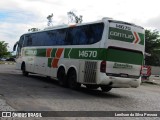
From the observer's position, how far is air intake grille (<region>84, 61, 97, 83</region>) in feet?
53.9

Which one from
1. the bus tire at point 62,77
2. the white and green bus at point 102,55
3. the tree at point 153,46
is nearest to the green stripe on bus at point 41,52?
the white and green bus at point 102,55

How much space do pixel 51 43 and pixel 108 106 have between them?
31.9 ft

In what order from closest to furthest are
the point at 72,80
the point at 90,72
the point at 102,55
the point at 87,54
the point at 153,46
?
the point at 102,55 → the point at 90,72 → the point at 87,54 → the point at 72,80 → the point at 153,46

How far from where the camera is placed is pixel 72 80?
60.6 feet

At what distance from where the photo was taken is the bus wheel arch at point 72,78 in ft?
59.2

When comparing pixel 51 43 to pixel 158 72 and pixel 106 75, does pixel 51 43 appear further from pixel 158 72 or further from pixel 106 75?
pixel 158 72

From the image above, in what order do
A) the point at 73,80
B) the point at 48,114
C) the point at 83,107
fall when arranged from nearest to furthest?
the point at 48,114, the point at 83,107, the point at 73,80

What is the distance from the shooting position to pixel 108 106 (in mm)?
12828

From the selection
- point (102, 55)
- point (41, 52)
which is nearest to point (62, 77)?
point (41, 52)

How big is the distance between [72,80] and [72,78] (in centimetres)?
10

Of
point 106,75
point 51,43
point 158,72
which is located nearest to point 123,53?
point 106,75

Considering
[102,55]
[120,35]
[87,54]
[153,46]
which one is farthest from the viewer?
[153,46]

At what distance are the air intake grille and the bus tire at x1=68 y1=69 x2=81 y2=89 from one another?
1.17 meters

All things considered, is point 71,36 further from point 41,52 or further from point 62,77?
point 41,52
